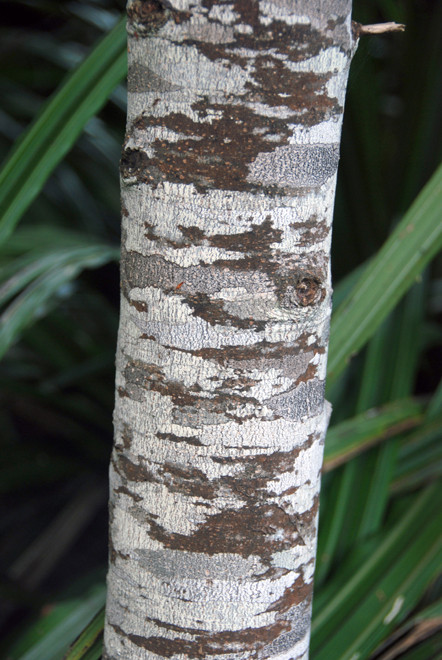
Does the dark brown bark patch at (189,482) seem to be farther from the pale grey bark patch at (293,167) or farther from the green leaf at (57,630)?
the green leaf at (57,630)

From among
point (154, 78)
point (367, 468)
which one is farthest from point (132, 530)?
point (367, 468)

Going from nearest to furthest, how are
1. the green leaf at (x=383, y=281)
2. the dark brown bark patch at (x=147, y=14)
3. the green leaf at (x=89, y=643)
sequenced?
the dark brown bark patch at (x=147, y=14)
the green leaf at (x=89, y=643)
the green leaf at (x=383, y=281)

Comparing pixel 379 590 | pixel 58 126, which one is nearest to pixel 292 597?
pixel 379 590

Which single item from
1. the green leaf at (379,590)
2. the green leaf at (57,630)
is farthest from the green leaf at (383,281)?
the green leaf at (57,630)

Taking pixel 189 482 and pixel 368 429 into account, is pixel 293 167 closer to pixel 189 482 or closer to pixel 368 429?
pixel 189 482

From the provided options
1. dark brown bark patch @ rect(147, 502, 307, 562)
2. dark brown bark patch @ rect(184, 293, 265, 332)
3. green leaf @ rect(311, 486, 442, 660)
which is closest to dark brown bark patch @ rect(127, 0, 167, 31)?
dark brown bark patch @ rect(184, 293, 265, 332)

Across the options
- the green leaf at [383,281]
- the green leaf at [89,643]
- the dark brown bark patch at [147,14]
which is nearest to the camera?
the dark brown bark patch at [147,14]
